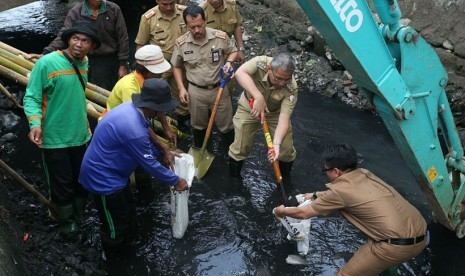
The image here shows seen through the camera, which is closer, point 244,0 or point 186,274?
point 186,274

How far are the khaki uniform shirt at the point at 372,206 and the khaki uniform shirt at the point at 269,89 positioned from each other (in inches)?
58.9

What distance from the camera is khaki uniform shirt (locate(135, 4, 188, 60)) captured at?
602cm

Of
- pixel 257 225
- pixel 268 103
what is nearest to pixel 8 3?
pixel 268 103

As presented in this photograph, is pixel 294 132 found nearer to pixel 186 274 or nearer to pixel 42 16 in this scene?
pixel 186 274

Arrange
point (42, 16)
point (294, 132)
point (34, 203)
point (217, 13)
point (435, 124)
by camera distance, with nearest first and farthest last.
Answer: point (435, 124) < point (34, 203) < point (217, 13) < point (294, 132) < point (42, 16)

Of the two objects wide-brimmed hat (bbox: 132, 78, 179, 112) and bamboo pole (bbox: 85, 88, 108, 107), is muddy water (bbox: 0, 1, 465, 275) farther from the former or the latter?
wide-brimmed hat (bbox: 132, 78, 179, 112)

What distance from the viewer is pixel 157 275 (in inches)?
169

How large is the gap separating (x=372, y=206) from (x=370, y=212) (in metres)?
0.05

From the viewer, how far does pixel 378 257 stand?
3.44 meters

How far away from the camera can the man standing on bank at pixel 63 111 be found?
153 inches

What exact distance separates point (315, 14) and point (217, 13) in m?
3.53

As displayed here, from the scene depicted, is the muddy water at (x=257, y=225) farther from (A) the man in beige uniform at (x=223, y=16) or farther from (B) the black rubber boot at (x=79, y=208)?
(A) the man in beige uniform at (x=223, y=16)

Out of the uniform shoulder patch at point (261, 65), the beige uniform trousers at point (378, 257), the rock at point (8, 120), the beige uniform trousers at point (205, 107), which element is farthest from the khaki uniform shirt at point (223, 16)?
the beige uniform trousers at point (378, 257)

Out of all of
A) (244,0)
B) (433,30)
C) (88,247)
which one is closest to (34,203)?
(88,247)
